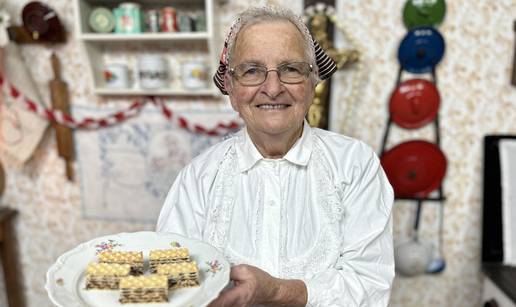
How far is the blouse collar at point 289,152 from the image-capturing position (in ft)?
3.41

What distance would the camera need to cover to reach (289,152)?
3.43 feet

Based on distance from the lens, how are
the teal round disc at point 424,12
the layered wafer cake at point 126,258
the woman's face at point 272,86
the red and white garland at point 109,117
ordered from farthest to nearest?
the red and white garland at point 109,117
the teal round disc at point 424,12
the woman's face at point 272,86
the layered wafer cake at point 126,258

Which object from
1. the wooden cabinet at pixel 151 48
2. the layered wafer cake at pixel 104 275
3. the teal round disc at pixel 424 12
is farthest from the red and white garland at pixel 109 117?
the layered wafer cake at pixel 104 275

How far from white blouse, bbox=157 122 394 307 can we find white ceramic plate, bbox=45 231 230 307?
16 cm

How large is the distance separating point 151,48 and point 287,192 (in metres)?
1.11

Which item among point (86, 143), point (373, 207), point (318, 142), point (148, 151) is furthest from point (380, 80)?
point (86, 143)

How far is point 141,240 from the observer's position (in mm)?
907

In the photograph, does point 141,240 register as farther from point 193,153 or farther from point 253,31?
point 193,153

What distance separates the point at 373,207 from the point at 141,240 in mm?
533

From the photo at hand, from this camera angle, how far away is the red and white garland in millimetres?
1837

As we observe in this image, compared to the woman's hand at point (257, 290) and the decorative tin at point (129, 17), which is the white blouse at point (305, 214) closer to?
the woman's hand at point (257, 290)

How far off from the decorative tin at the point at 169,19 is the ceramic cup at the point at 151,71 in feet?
0.42

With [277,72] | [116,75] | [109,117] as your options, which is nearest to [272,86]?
[277,72]

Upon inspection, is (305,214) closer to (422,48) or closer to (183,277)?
(183,277)
